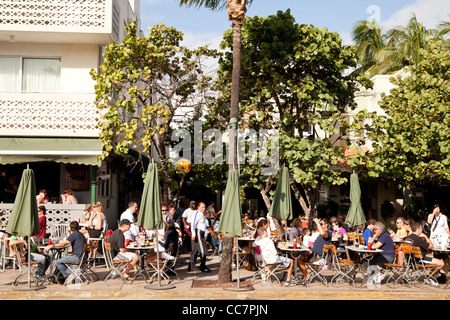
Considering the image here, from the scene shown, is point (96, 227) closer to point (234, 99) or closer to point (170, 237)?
point (170, 237)

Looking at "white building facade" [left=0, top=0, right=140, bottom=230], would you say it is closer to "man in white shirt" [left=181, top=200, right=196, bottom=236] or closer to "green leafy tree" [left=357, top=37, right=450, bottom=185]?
"man in white shirt" [left=181, top=200, right=196, bottom=236]

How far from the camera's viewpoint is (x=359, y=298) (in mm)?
11234

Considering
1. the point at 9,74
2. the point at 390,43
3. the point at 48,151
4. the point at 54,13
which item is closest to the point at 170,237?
the point at 48,151

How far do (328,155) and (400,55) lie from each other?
21.3 m

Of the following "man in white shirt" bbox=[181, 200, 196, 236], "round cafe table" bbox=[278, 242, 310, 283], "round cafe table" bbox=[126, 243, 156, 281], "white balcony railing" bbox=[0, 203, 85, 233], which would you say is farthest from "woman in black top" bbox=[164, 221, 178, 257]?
"white balcony railing" bbox=[0, 203, 85, 233]

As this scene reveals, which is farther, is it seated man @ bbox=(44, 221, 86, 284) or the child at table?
the child at table

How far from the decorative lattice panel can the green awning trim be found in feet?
13.7

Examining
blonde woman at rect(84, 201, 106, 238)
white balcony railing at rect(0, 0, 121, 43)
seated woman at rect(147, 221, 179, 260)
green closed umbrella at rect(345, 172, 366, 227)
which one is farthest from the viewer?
white balcony railing at rect(0, 0, 121, 43)

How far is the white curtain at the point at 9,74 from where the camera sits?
18.7 meters

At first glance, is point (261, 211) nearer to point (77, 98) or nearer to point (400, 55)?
point (77, 98)

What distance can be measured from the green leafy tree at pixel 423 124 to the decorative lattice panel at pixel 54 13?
1046 centimetres

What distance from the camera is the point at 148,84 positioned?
1720 centimetres

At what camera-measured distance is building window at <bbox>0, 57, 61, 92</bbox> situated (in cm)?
1872

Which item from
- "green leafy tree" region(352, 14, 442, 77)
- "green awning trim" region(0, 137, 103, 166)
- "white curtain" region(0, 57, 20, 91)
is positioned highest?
"green leafy tree" region(352, 14, 442, 77)
